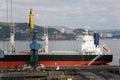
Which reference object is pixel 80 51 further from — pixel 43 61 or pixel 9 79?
pixel 9 79

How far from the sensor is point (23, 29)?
194750 mm

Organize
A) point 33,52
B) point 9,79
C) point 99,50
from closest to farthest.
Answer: point 9,79, point 33,52, point 99,50

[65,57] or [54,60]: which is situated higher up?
[65,57]

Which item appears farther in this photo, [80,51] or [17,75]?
[80,51]

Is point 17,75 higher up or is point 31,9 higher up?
point 31,9

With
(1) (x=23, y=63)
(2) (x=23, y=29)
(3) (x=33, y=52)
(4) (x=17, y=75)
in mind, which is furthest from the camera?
(2) (x=23, y=29)

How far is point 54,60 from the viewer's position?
2170 inches

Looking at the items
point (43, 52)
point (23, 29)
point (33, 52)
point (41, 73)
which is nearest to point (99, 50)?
point (43, 52)

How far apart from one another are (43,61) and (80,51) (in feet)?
26.1

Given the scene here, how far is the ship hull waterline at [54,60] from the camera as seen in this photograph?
179 ft

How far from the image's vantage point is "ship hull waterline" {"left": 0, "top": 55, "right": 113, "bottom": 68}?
2144 inches

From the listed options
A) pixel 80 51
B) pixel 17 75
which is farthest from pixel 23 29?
pixel 17 75

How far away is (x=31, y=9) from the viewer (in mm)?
52844

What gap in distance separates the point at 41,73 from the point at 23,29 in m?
158
